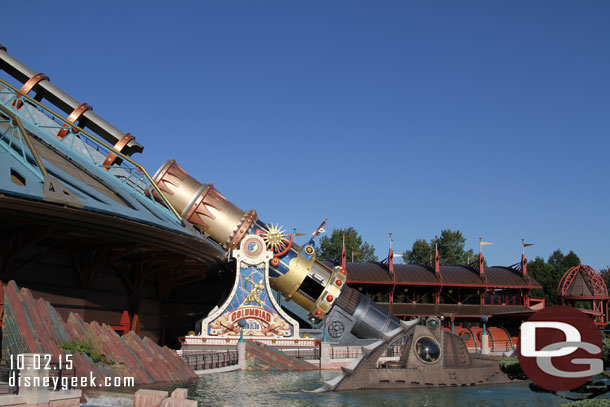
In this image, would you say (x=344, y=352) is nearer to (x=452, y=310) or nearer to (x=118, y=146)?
(x=118, y=146)

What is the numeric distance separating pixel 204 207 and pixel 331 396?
60.1 feet

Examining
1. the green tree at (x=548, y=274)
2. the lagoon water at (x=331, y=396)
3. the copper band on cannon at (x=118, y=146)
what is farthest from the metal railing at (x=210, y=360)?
the green tree at (x=548, y=274)

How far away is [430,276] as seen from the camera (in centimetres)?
5803

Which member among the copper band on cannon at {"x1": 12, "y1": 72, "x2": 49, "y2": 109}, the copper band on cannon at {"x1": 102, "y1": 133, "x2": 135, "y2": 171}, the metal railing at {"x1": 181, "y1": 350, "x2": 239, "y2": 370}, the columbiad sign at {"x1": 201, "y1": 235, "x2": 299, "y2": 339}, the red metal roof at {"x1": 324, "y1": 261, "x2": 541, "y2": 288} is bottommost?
the metal railing at {"x1": 181, "y1": 350, "x2": 239, "y2": 370}

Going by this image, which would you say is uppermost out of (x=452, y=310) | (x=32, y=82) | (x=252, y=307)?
(x=32, y=82)

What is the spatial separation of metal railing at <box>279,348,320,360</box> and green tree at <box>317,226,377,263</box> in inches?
2700

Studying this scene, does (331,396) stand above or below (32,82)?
below

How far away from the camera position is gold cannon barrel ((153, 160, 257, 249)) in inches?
1423

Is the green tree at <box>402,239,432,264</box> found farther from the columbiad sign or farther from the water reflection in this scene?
the water reflection

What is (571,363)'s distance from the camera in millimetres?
12000

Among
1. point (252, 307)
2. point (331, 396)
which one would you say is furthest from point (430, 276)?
point (331, 396)

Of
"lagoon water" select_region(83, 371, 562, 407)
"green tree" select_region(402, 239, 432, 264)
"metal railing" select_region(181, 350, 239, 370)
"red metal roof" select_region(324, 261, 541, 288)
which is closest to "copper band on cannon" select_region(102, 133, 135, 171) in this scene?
"metal railing" select_region(181, 350, 239, 370)

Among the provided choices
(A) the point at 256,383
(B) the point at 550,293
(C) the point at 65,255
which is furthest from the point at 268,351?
(B) the point at 550,293

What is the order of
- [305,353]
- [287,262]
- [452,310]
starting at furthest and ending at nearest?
[452,310] < [287,262] < [305,353]
